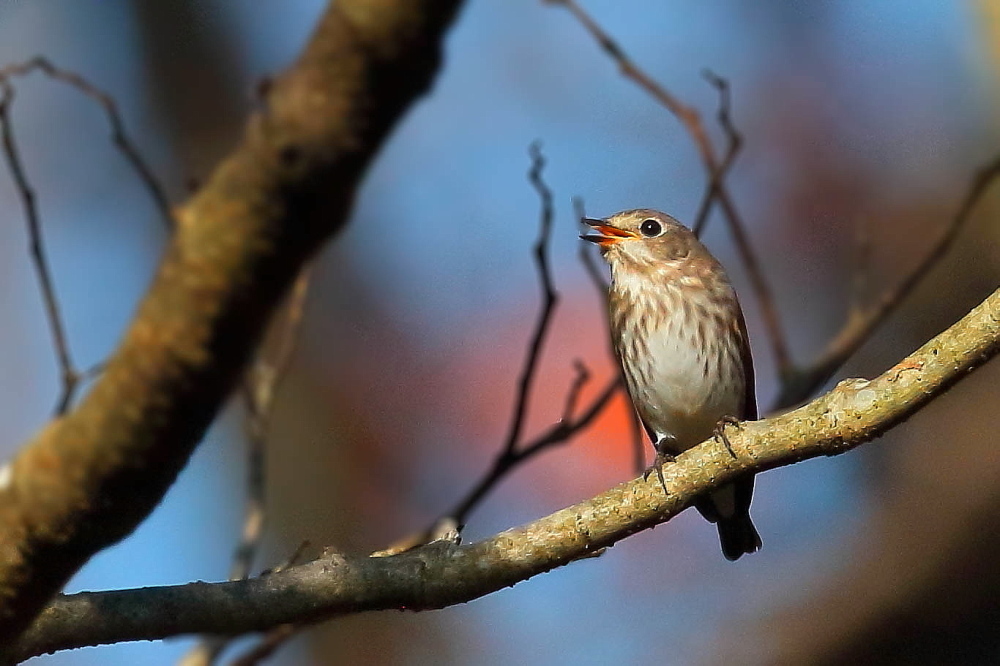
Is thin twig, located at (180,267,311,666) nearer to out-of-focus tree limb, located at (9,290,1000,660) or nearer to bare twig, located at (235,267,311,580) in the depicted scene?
bare twig, located at (235,267,311,580)

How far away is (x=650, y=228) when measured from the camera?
5.82 meters

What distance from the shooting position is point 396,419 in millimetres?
8672

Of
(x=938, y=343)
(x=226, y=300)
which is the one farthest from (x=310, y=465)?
(x=226, y=300)

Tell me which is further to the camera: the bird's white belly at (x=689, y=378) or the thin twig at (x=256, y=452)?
the bird's white belly at (x=689, y=378)

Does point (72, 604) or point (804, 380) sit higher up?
point (804, 380)

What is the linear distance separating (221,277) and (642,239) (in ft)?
14.7

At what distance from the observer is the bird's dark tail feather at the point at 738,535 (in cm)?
526

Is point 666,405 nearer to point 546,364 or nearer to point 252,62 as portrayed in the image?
point 546,364

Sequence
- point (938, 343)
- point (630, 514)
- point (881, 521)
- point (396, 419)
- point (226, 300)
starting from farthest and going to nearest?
point (396, 419), point (881, 521), point (630, 514), point (938, 343), point (226, 300)

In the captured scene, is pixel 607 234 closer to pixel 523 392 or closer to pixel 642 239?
pixel 642 239

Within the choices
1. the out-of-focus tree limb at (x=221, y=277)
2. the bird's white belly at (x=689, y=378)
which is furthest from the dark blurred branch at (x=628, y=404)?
the out-of-focus tree limb at (x=221, y=277)

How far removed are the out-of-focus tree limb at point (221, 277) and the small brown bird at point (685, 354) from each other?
371cm

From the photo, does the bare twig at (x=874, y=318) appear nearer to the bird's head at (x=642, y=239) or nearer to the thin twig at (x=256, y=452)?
the bird's head at (x=642, y=239)

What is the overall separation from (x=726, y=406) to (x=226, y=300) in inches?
162
